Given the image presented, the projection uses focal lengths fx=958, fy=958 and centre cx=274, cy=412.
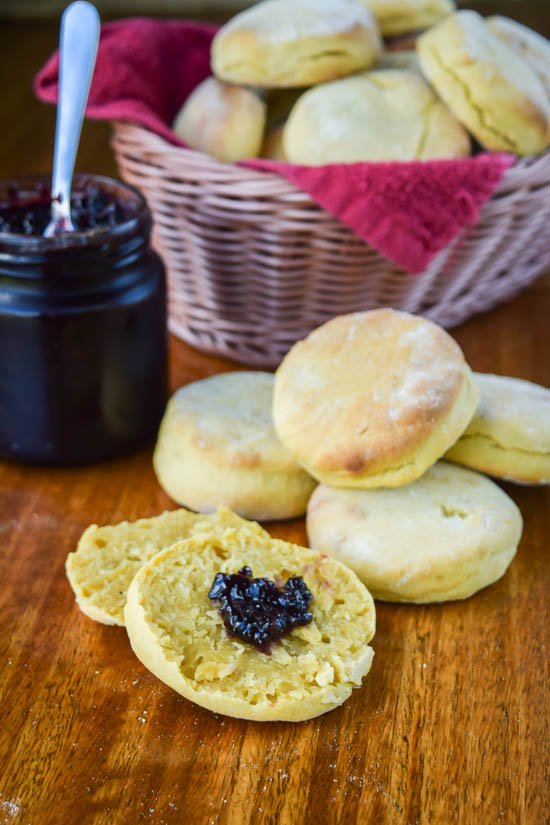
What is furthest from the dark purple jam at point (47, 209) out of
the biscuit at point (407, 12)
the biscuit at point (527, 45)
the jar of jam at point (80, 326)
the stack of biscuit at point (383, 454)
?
the biscuit at point (527, 45)

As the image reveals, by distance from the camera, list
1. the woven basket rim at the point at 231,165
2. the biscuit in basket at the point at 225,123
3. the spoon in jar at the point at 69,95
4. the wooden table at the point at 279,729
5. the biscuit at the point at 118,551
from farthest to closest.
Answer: the biscuit in basket at the point at 225,123 → the woven basket rim at the point at 231,165 → the spoon in jar at the point at 69,95 → the biscuit at the point at 118,551 → the wooden table at the point at 279,729

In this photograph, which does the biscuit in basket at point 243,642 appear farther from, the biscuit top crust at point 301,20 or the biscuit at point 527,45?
the biscuit at point 527,45

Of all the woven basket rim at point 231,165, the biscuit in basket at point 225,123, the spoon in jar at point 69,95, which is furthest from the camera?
the biscuit in basket at point 225,123

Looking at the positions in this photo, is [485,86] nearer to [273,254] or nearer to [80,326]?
[273,254]

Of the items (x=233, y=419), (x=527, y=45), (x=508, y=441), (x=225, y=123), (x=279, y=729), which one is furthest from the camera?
(x=527, y=45)

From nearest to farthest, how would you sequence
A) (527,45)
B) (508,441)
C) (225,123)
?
(508,441), (225,123), (527,45)

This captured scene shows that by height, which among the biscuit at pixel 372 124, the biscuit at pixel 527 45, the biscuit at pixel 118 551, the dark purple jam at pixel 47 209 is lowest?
the biscuit at pixel 118 551

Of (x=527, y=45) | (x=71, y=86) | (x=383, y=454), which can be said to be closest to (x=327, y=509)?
(x=383, y=454)

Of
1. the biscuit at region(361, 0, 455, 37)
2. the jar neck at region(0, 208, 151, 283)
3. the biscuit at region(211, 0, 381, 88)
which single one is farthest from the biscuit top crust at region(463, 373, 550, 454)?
the biscuit at region(361, 0, 455, 37)
